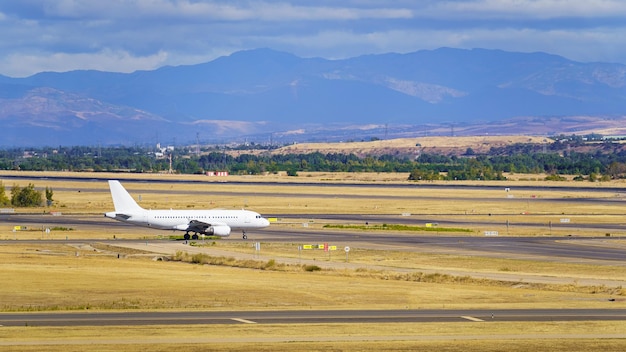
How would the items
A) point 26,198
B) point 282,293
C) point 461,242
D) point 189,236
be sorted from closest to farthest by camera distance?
1. point 282,293
2. point 461,242
3. point 189,236
4. point 26,198

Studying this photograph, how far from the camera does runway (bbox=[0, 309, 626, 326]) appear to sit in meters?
46.6

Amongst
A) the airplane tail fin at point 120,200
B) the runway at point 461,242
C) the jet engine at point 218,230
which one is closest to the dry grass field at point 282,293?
the jet engine at point 218,230

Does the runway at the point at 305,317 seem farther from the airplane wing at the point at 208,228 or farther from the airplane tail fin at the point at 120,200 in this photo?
the airplane tail fin at the point at 120,200

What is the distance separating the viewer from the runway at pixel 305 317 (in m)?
46.6

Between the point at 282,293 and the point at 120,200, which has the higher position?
the point at 120,200

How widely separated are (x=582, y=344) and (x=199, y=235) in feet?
195

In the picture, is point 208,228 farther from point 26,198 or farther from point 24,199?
point 24,199

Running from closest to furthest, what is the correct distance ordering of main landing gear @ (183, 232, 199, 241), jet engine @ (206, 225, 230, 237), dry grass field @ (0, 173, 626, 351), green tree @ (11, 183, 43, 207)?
dry grass field @ (0, 173, 626, 351) < main landing gear @ (183, 232, 199, 241) < jet engine @ (206, 225, 230, 237) < green tree @ (11, 183, 43, 207)

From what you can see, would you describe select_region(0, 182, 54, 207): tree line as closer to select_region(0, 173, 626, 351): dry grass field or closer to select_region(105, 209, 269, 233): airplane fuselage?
select_region(0, 173, 626, 351): dry grass field

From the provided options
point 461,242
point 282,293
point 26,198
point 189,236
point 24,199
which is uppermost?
point 26,198

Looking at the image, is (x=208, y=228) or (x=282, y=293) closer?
(x=282, y=293)

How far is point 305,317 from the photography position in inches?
1911

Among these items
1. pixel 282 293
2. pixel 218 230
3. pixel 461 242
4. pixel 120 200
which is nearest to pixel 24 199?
pixel 120 200

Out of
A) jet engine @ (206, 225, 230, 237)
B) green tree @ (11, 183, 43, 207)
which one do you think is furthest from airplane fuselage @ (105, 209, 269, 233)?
green tree @ (11, 183, 43, 207)
